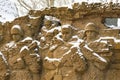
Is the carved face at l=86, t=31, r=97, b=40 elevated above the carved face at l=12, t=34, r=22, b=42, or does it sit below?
above

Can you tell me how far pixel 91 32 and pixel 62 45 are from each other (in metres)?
0.36

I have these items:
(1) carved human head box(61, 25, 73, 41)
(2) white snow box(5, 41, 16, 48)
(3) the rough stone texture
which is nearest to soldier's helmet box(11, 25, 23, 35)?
(3) the rough stone texture

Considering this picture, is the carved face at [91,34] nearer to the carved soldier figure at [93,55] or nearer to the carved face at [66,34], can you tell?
the carved soldier figure at [93,55]

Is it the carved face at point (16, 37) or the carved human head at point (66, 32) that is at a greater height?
the carved human head at point (66, 32)

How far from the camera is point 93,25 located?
3436 mm

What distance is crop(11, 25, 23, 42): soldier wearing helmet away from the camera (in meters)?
3.70

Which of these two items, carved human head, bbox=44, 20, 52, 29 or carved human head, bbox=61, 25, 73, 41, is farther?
carved human head, bbox=44, 20, 52, 29

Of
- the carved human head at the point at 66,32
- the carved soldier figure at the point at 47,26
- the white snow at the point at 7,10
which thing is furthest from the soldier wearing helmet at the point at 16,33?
the white snow at the point at 7,10

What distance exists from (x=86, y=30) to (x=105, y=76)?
529 mm

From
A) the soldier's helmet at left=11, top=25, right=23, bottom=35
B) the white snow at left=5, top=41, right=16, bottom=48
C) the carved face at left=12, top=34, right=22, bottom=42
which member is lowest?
the white snow at left=5, top=41, right=16, bottom=48

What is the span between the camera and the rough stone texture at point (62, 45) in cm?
339

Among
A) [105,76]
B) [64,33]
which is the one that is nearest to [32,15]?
[64,33]

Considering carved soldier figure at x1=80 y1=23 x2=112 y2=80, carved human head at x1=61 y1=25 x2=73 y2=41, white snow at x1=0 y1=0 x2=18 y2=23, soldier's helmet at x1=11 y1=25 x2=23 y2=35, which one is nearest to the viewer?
carved soldier figure at x1=80 y1=23 x2=112 y2=80

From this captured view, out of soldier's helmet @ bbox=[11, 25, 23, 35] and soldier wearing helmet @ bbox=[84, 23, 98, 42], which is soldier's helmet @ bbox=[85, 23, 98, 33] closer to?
soldier wearing helmet @ bbox=[84, 23, 98, 42]
